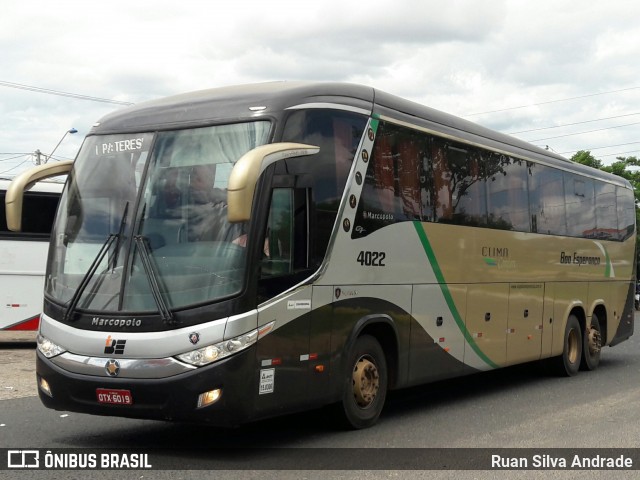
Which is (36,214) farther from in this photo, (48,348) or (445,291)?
(48,348)

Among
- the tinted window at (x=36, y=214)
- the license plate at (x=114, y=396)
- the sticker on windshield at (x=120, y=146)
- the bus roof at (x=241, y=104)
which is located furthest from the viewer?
the tinted window at (x=36, y=214)

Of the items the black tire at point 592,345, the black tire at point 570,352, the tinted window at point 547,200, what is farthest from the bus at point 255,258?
the black tire at point 592,345

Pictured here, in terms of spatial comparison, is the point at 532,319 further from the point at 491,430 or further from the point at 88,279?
the point at 88,279

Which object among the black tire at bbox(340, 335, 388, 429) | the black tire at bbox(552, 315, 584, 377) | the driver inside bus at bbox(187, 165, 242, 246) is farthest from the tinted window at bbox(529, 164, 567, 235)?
the driver inside bus at bbox(187, 165, 242, 246)

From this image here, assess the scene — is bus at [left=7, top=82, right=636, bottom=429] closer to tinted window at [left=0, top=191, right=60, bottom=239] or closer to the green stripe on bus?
the green stripe on bus

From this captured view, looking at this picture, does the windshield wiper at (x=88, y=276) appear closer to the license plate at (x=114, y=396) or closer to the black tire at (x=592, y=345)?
the license plate at (x=114, y=396)

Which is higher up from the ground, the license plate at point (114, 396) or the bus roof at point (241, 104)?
the bus roof at point (241, 104)

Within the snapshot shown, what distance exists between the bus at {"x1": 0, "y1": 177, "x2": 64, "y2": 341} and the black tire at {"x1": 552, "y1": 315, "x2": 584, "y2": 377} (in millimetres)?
10214

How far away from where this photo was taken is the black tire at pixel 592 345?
16469 mm

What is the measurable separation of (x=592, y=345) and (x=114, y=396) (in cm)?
1114

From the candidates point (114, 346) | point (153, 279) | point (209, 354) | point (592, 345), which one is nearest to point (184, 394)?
point (209, 354)

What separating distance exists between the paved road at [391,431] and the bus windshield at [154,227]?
1.45 m

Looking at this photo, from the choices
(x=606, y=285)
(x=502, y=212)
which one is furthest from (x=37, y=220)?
(x=606, y=285)

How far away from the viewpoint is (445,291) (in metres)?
11.4
